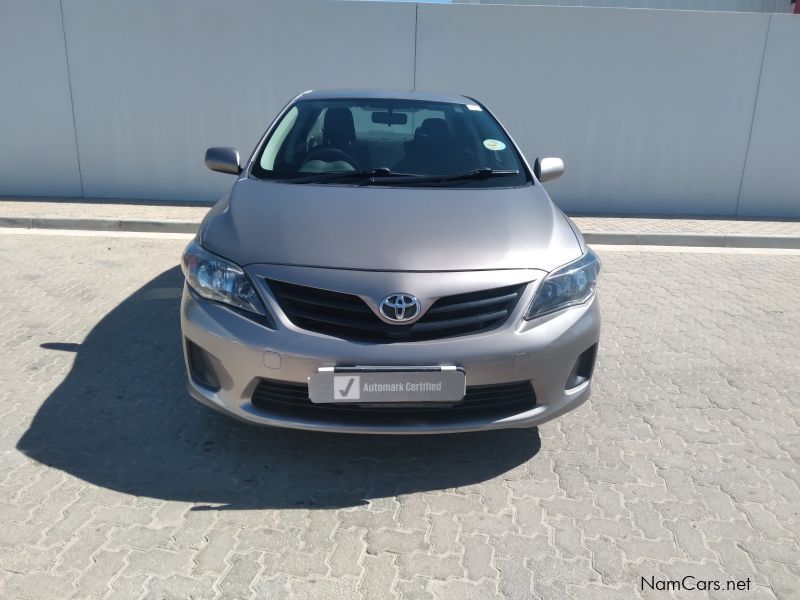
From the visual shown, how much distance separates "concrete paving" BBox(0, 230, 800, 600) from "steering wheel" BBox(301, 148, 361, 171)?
1.54m

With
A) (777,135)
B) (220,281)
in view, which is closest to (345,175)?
(220,281)

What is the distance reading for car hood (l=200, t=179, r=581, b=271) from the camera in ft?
9.52

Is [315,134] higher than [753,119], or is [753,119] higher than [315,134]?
[315,134]

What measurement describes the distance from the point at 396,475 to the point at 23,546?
151cm

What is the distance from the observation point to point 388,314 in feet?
8.95

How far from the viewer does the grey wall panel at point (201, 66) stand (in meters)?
8.25

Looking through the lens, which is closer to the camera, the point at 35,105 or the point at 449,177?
the point at 449,177

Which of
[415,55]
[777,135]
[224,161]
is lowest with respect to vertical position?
[777,135]

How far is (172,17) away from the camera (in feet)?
27.1

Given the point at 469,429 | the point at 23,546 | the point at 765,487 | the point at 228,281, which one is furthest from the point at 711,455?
the point at 23,546

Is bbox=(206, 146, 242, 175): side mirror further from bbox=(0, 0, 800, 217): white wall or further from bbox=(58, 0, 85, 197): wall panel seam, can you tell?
bbox=(58, 0, 85, 197): wall panel seam

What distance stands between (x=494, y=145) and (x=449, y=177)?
2.12 ft

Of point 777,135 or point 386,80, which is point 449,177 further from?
point 777,135

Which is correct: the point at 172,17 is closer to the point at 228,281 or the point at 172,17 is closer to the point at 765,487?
the point at 228,281
